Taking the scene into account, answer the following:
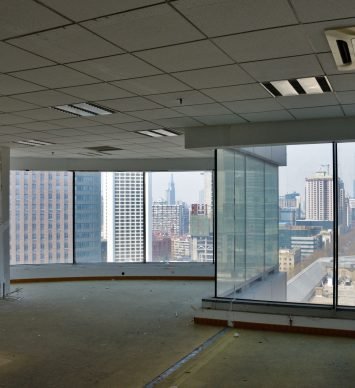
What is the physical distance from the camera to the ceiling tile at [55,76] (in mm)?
3602

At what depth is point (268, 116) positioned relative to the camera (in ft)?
18.6

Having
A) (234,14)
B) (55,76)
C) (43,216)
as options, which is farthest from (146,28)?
(43,216)

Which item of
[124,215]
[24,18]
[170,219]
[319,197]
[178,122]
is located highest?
[178,122]

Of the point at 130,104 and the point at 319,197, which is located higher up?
the point at 130,104

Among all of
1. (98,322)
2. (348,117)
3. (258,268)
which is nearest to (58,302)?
(98,322)

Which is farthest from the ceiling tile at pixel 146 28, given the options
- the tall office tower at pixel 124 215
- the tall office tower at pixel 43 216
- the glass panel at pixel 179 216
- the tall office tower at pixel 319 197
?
the tall office tower at pixel 43 216

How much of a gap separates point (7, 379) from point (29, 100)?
2916 millimetres

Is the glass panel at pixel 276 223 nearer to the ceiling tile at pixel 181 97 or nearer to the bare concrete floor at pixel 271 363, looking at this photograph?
the bare concrete floor at pixel 271 363

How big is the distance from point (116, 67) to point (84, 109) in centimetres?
173

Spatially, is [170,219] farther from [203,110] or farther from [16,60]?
[16,60]

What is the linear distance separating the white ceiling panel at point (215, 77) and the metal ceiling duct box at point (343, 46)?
2.52 ft

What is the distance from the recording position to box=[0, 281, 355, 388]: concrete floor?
14.6 feet

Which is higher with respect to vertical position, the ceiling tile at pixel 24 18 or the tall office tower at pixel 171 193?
the ceiling tile at pixel 24 18

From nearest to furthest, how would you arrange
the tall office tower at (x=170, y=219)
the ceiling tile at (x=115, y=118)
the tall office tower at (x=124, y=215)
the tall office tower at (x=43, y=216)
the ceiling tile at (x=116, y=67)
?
the ceiling tile at (x=116, y=67) → the ceiling tile at (x=115, y=118) → the tall office tower at (x=43, y=216) → the tall office tower at (x=170, y=219) → the tall office tower at (x=124, y=215)
